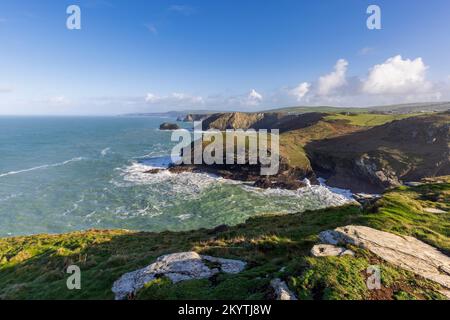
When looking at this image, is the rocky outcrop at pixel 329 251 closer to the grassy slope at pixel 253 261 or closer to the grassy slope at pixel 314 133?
the grassy slope at pixel 253 261

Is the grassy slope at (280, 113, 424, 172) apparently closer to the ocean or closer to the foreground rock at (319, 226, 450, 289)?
the ocean

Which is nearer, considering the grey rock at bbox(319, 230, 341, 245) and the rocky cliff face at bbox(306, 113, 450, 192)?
the grey rock at bbox(319, 230, 341, 245)

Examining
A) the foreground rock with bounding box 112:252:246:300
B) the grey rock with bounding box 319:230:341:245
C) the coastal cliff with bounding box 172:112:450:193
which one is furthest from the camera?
the coastal cliff with bounding box 172:112:450:193

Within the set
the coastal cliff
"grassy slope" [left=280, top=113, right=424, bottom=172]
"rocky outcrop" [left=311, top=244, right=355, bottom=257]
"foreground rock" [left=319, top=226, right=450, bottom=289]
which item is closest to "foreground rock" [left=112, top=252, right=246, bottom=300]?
"rocky outcrop" [left=311, top=244, right=355, bottom=257]

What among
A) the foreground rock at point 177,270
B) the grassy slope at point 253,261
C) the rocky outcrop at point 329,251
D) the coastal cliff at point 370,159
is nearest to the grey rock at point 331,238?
the rocky outcrop at point 329,251

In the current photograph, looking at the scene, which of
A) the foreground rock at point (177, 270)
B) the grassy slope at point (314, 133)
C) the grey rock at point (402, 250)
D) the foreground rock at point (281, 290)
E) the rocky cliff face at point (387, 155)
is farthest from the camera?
the grassy slope at point (314, 133)
